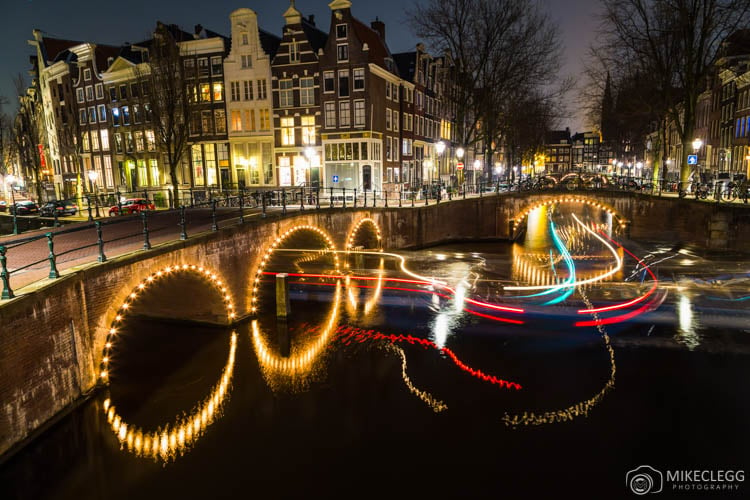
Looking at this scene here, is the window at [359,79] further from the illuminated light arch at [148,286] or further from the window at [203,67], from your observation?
the illuminated light arch at [148,286]

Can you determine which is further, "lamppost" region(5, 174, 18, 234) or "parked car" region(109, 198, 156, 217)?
"parked car" region(109, 198, 156, 217)

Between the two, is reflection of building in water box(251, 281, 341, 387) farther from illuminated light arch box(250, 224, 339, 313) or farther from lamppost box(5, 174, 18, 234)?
lamppost box(5, 174, 18, 234)

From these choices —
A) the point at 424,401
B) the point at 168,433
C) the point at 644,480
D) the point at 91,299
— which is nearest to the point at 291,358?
the point at 168,433

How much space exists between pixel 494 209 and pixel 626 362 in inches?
889

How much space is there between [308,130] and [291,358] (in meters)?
27.6

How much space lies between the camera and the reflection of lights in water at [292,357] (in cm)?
1520

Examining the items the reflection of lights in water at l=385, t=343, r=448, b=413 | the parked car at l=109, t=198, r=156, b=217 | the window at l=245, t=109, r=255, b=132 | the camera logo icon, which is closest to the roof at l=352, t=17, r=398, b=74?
the window at l=245, t=109, r=255, b=132

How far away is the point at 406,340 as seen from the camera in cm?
1697

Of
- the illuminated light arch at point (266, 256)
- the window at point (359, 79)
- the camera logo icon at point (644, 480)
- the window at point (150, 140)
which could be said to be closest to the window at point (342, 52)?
the window at point (359, 79)

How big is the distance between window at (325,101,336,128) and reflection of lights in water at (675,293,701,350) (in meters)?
27.5

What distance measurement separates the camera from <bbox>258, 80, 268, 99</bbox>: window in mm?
40469

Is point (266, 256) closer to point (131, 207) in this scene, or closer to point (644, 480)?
point (644, 480)

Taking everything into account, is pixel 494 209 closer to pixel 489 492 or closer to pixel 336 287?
pixel 336 287

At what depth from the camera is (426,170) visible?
52344 millimetres
